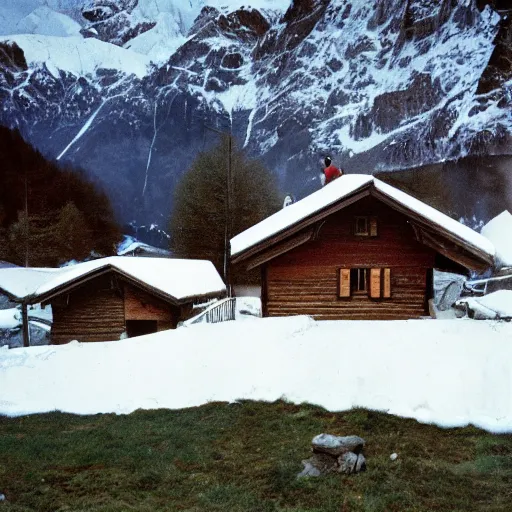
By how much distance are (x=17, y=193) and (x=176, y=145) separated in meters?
24.1

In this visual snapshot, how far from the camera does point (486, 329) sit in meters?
10.8

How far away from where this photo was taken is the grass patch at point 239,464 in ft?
16.3

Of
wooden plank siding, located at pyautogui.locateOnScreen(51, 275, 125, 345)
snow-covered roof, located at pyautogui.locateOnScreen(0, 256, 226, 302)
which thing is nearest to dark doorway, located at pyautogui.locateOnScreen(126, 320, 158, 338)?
wooden plank siding, located at pyautogui.locateOnScreen(51, 275, 125, 345)

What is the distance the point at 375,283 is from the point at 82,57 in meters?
66.9

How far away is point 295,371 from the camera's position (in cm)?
956

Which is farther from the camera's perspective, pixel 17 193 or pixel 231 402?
pixel 17 193

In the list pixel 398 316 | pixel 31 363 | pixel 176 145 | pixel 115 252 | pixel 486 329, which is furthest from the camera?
pixel 176 145

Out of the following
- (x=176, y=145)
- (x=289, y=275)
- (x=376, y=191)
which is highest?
(x=176, y=145)

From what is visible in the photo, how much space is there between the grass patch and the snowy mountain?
44033mm

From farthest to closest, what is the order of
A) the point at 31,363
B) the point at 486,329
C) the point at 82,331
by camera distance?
the point at 82,331 → the point at 31,363 → the point at 486,329

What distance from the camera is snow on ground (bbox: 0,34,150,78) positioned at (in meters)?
59.1

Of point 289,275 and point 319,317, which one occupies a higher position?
point 289,275

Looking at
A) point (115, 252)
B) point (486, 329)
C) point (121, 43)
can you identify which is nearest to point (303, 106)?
point (121, 43)

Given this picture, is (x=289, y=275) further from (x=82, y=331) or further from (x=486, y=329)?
(x=82, y=331)
